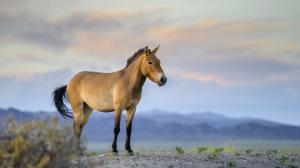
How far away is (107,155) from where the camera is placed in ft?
57.0

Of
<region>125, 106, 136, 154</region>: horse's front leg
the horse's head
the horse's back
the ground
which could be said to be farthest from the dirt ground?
the horse's head

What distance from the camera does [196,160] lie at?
55.0 feet

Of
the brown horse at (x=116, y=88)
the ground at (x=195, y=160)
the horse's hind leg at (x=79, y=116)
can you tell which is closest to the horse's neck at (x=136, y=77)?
the brown horse at (x=116, y=88)

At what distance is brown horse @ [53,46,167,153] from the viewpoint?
17.5 metres

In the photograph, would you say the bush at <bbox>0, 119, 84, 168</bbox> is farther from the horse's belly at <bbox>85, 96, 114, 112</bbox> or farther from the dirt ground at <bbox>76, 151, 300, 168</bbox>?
the horse's belly at <bbox>85, 96, 114, 112</bbox>

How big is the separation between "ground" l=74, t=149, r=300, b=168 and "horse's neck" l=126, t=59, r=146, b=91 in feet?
5.98

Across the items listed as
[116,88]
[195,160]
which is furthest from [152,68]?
[195,160]

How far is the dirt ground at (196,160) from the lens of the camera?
15.4 meters

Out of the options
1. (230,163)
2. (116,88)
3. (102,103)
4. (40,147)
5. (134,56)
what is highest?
(134,56)

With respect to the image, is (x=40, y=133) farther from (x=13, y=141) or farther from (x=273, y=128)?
(x=273, y=128)

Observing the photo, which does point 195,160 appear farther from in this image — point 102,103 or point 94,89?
point 94,89

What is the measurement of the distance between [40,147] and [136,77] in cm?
865

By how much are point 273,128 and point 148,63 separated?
6681 inches

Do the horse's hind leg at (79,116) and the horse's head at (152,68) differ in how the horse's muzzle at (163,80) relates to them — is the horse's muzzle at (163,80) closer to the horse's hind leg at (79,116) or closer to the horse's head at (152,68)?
the horse's head at (152,68)
